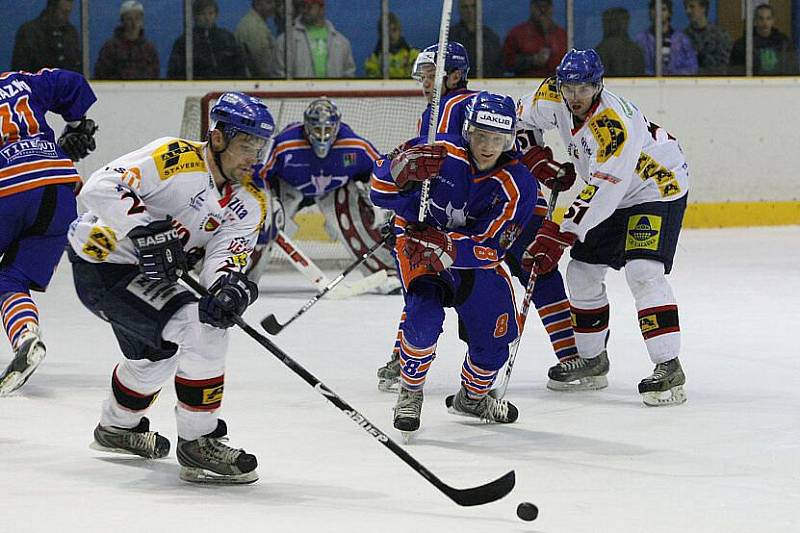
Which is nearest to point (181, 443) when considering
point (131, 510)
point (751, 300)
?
point (131, 510)

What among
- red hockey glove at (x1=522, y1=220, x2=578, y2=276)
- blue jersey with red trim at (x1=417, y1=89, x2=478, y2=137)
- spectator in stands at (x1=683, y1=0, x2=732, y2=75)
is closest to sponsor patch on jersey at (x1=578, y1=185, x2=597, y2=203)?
red hockey glove at (x1=522, y1=220, x2=578, y2=276)

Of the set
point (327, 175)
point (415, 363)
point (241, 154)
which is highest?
point (241, 154)

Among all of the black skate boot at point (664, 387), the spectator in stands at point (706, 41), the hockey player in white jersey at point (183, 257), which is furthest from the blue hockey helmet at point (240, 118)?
the spectator in stands at point (706, 41)

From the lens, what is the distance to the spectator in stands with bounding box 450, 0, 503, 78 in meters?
8.76

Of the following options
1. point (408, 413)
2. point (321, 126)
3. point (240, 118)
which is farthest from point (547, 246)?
point (321, 126)

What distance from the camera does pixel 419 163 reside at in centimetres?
350

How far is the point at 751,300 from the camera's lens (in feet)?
20.2

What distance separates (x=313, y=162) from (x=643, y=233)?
281cm

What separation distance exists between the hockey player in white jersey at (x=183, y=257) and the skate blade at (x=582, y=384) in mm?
1423

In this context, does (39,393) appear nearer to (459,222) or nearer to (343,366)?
(343,366)

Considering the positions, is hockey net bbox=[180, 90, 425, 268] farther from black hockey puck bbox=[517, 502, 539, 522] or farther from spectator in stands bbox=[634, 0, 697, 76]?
black hockey puck bbox=[517, 502, 539, 522]

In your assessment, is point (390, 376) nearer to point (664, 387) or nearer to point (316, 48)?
point (664, 387)

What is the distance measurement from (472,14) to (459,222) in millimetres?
5315

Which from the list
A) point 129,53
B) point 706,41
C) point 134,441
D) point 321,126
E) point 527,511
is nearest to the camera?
point 527,511
